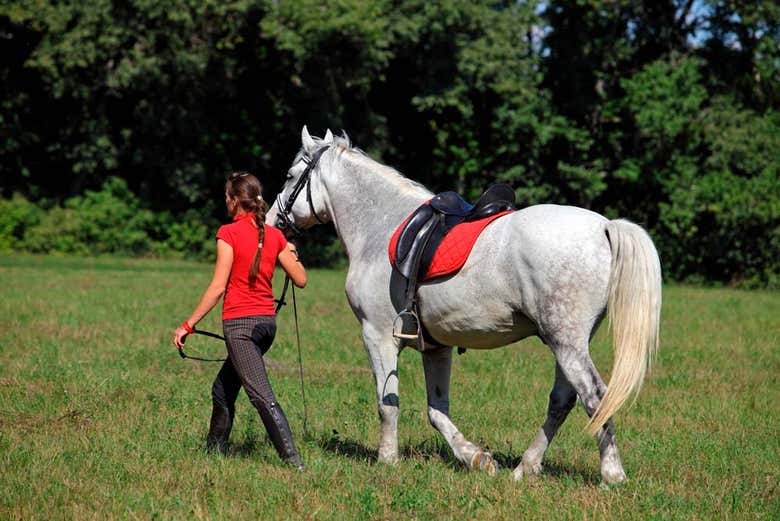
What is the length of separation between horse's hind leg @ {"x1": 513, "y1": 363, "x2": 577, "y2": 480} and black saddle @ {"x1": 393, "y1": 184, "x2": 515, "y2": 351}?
105cm

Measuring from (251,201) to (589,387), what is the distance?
2655 mm

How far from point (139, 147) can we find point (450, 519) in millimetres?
32922

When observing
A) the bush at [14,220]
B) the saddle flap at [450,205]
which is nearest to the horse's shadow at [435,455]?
the saddle flap at [450,205]

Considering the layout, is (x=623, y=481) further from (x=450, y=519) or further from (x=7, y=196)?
(x=7, y=196)

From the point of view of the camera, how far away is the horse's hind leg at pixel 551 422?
715 centimetres

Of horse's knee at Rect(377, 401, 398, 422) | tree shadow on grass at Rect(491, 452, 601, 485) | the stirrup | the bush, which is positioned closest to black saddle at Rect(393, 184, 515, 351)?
the stirrup

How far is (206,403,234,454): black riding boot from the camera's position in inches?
302

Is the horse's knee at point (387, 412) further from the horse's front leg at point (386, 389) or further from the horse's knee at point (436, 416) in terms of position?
the horse's knee at point (436, 416)

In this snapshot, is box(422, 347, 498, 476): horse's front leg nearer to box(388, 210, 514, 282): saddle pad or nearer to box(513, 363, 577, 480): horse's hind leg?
box(513, 363, 577, 480): horse's hind leg

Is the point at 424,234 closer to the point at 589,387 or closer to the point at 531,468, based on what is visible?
the point at 589,387

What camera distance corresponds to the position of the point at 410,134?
3825cm

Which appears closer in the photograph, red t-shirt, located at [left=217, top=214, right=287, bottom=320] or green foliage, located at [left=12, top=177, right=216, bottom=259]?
red t-shirt, located at [left=217, top=214, right=287, bottom=320]

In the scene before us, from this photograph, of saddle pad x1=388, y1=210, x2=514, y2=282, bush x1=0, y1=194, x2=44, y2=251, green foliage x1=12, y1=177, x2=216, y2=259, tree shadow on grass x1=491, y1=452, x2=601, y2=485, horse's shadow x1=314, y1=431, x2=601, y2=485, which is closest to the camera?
saddle pad x1=388, y1=210, x2=514, y2=282

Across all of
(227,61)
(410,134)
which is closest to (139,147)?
(227,61)
